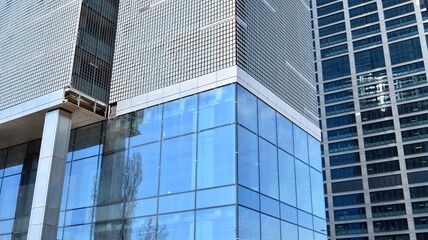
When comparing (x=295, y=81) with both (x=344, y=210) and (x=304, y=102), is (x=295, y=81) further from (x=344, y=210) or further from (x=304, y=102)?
(x=344, y=210)

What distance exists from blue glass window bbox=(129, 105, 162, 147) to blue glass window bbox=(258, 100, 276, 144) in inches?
225

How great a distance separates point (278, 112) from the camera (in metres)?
28.5

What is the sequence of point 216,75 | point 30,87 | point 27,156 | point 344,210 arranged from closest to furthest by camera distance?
1. point 216,75
2. point 30,87
3. point 27,156
4. point 344,210

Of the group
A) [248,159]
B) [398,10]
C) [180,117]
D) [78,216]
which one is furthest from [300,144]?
[398,10]

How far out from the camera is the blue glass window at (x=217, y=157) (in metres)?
23.3

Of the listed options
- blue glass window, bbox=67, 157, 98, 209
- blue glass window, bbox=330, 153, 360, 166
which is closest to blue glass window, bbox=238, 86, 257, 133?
blue glass window, bbox=67, 157, 98, 209

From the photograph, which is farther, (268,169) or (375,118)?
(375,118)

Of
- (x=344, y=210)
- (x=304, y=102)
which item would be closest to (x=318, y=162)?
(x=304, y=102)

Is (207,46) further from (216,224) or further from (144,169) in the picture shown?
(216,224)

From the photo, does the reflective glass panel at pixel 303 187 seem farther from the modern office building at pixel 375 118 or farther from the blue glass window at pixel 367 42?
the blue glass window at pixel 367 42

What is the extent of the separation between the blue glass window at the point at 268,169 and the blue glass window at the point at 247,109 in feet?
3.99

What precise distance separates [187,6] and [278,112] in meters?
8.29

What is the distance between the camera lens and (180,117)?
1031 inches

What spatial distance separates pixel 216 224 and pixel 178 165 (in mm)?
4074
